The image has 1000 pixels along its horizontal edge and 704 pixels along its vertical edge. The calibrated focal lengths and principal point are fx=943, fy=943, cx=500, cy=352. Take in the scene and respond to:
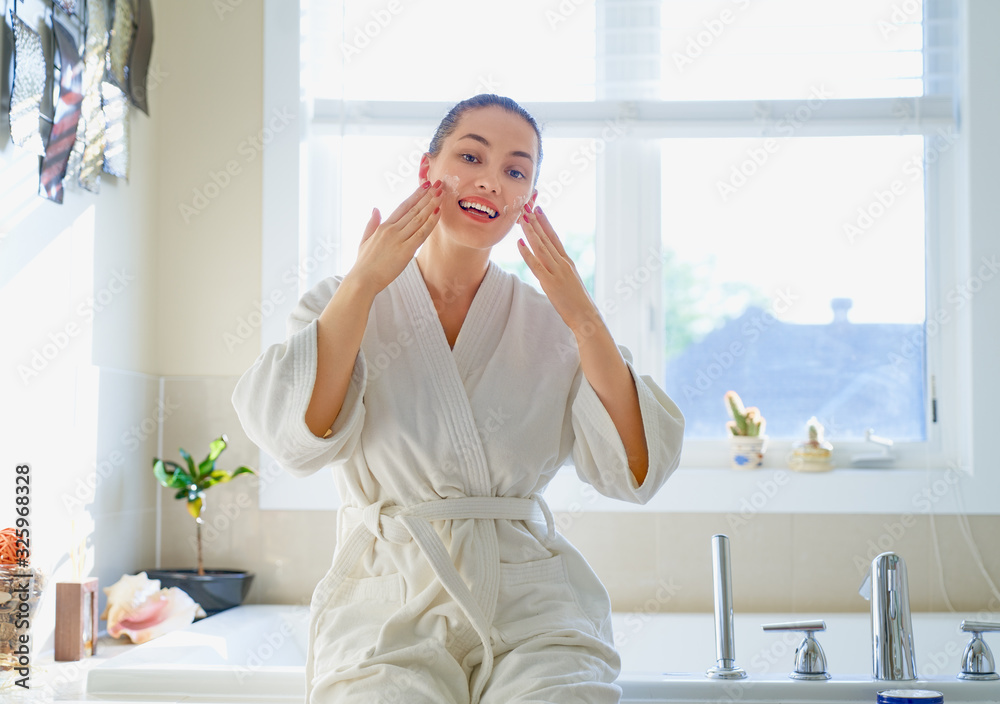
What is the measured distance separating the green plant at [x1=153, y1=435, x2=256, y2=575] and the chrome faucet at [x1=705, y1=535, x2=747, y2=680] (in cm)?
119

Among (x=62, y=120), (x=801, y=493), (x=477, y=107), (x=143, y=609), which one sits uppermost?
(x=62, y=120)

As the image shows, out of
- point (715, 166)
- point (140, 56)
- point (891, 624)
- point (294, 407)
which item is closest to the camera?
point (294, 407)

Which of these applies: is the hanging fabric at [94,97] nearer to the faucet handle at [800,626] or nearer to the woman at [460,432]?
the woman at [460,432]

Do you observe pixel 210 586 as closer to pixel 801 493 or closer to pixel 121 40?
pixel 121 40

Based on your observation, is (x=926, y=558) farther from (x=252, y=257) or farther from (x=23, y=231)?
(x=23, y=231)

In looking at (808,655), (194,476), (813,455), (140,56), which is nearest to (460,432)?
(808,655)

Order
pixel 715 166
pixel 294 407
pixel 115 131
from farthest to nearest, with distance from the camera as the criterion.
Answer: pixel 715 166, pixel 115 131, pixel 294 407

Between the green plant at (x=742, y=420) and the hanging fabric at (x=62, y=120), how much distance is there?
1.69 meters

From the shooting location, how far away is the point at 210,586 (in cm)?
225

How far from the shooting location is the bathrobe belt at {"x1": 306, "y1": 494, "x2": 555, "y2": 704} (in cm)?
123

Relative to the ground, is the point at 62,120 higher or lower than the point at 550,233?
higher

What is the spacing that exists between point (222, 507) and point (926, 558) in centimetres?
179

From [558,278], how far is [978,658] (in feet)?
3.21

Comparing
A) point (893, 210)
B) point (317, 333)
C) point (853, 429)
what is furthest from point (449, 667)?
point (893, 210)
